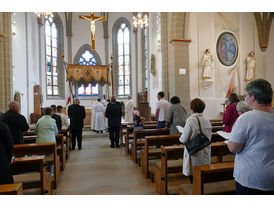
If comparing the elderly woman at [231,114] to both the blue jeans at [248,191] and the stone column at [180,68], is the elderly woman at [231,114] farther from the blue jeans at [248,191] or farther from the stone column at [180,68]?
the stone column at [180,68]

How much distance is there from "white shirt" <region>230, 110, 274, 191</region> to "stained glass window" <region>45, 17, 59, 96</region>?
1667 cm

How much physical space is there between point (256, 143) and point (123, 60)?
17.3 m

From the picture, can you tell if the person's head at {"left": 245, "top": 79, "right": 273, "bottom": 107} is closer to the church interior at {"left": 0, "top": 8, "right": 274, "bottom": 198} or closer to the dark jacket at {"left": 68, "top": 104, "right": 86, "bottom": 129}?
the church interior at {"left": 0, "top": 8, "right": 274, "bottom": 198}

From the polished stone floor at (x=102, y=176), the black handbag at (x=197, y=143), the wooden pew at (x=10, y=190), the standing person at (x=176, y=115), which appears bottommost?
the polished stone floor at (x=102, y=176)

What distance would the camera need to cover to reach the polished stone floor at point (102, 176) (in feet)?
12.6

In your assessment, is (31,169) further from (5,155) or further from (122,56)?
(122,56)

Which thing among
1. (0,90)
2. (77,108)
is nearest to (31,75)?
(0,90)

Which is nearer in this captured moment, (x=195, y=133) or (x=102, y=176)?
(x=195, y=133)

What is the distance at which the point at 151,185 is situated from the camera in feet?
A: 13.3

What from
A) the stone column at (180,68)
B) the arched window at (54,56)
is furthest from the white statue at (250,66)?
the arched window at (54,56)

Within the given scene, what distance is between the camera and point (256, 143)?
163 cm

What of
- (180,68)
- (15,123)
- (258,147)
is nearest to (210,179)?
(258,147)

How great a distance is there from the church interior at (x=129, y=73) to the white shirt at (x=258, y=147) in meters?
0.68
